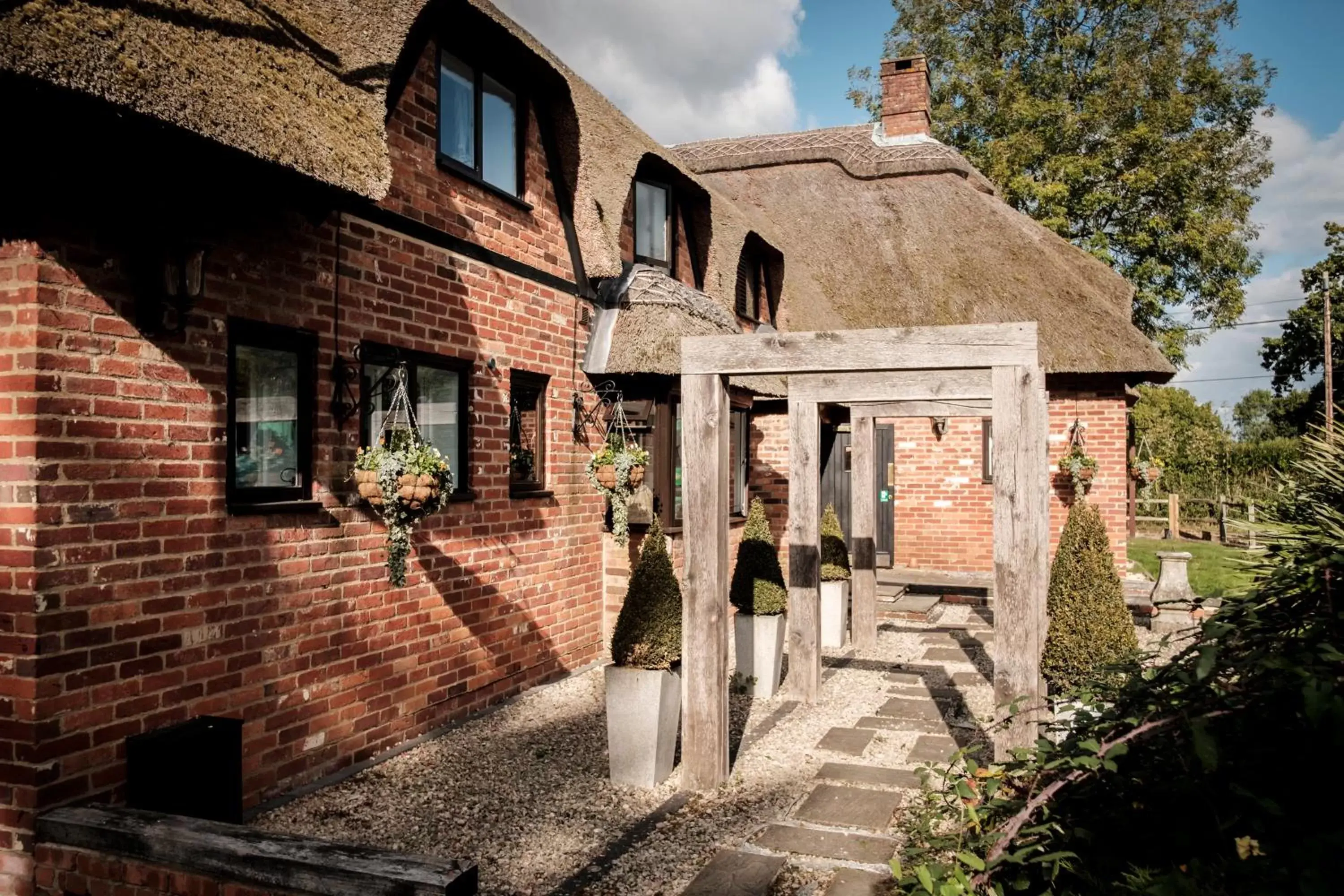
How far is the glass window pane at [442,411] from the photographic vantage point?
6066mm

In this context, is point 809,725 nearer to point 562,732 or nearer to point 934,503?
point 562,732

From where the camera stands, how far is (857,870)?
4125 millimetres

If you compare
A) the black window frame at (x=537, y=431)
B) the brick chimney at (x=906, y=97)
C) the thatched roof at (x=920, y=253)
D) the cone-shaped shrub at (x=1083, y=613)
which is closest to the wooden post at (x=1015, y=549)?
the cone-shaped shrub at (x=1083, y=613)

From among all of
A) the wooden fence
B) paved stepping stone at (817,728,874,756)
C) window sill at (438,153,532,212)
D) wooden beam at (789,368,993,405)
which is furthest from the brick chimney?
paved stepping stone at (817,728,874,756)

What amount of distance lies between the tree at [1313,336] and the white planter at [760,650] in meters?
27.9

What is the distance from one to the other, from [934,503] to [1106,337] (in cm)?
342

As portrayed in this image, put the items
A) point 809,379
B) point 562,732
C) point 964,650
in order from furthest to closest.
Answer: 1. point 964,650
2. point 809,379
3. point 562,732

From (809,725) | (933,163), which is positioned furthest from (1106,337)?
(809,725)

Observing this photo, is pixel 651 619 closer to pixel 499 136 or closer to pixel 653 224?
pixel 499 136

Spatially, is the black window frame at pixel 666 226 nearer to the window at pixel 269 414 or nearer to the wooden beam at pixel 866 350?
the wooden beam at pixel 866 350

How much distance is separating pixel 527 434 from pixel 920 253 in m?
9.14

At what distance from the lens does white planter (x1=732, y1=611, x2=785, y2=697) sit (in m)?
7.39

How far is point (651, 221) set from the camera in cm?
949

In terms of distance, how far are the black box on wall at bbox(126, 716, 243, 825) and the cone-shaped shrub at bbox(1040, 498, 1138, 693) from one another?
4344 millimetres
